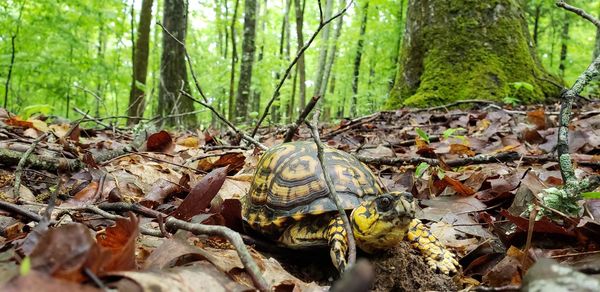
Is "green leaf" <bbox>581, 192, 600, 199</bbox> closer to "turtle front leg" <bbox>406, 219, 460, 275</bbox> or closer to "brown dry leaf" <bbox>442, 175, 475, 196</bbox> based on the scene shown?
"turtle front leg" <bbox>406, 219, 460, 275</bbox>

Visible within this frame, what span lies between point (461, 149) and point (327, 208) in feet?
6.61

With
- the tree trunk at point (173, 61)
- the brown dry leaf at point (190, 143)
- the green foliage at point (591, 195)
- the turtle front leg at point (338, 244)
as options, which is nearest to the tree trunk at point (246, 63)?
the tree trunk at point (173, 61)

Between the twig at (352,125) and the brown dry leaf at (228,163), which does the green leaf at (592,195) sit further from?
the twig at (352,125)

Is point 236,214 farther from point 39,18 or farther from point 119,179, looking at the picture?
point 39,18

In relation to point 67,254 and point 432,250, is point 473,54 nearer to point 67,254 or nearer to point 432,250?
point 432,250

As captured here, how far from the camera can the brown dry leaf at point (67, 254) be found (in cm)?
81

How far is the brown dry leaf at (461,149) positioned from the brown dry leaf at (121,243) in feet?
9.37

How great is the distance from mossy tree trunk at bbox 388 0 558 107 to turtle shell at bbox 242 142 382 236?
4.53 metres

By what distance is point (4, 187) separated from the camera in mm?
2266

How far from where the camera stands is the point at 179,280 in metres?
1.01

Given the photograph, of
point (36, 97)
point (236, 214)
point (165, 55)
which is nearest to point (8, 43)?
point (36, 97)

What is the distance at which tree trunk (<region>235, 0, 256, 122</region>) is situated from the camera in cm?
1102

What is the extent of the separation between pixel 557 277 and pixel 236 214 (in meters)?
1.45

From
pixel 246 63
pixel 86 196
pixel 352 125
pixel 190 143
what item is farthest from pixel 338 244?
pixel 246 63
